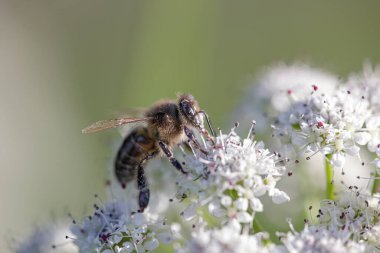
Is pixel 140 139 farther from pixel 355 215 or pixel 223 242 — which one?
pixel 355 215

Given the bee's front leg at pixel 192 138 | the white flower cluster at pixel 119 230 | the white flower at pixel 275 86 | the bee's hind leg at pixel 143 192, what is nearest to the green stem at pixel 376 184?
the white flower at pixel 275 86

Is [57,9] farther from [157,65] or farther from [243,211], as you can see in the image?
[243,211]

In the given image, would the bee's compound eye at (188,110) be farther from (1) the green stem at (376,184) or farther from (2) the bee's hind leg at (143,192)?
(1) the green stem at (376,184)

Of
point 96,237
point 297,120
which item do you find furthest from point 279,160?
point 96,237

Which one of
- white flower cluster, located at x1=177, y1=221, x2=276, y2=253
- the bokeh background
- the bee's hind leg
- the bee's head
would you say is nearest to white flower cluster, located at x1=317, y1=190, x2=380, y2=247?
white flower cluster, located at x1=177, y1=221, x2=276, y2=253

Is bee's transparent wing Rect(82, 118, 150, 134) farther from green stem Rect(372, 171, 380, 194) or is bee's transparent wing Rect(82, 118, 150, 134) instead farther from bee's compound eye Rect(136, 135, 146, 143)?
green stem Rect(372, 171, 380, 194)

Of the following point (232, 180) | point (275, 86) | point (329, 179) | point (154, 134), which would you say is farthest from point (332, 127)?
point (275, 86)
